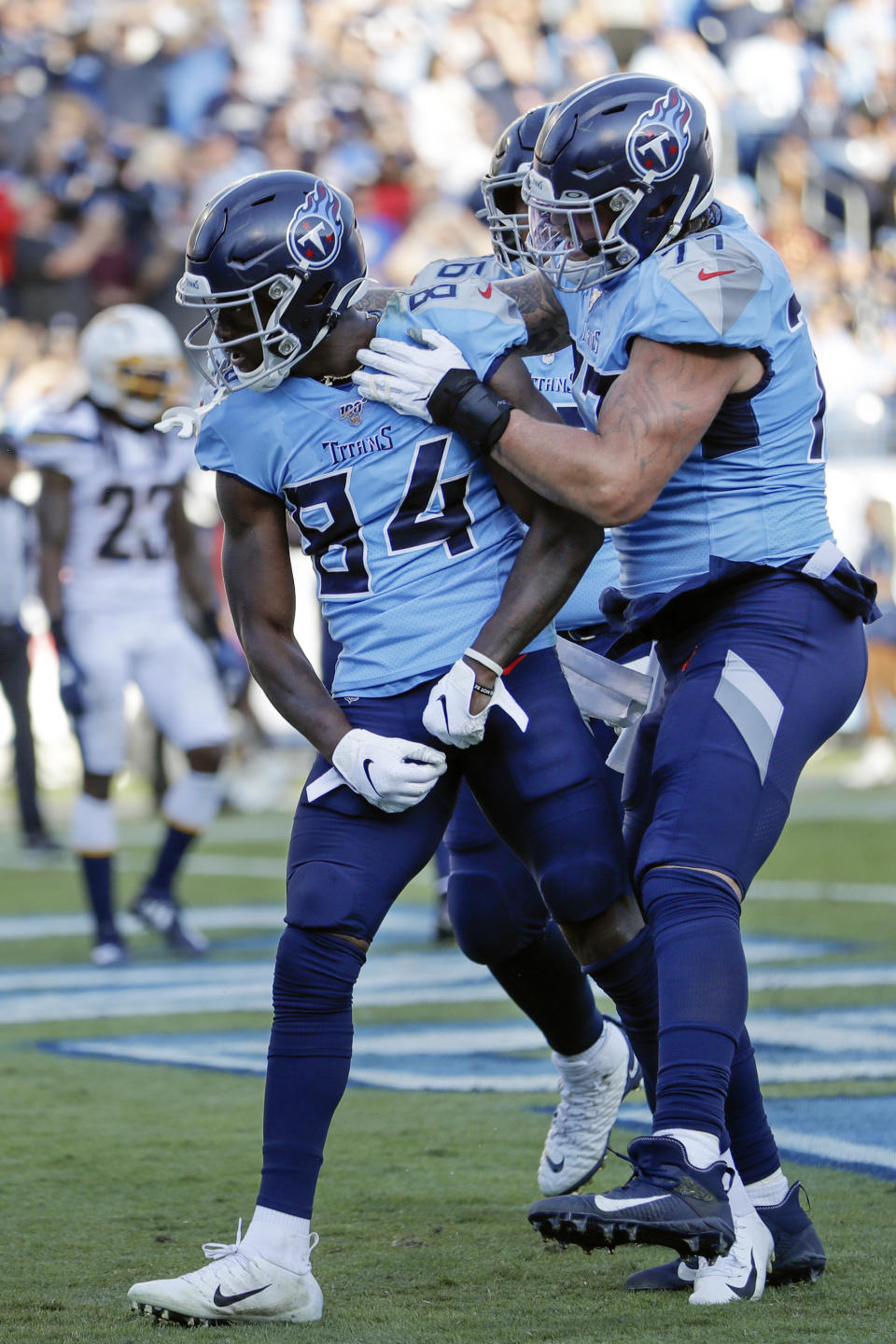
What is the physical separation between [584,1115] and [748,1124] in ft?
2.41

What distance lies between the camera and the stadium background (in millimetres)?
3699

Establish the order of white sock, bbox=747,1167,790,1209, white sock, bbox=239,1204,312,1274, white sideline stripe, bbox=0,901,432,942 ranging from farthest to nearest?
1. white sideline stripe, bbox=0,901,432,942
2. white sock, bbox=747,1167,790,1209
3. white sock, bbox=239,1204,312,1274

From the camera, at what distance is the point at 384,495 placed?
3.33 metres

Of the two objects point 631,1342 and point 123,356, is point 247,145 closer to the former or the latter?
point 123,356

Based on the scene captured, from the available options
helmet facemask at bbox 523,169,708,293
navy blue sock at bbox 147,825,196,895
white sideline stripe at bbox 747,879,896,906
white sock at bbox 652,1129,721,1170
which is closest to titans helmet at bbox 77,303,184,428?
navy blue sock at bbox 147,825,196,895

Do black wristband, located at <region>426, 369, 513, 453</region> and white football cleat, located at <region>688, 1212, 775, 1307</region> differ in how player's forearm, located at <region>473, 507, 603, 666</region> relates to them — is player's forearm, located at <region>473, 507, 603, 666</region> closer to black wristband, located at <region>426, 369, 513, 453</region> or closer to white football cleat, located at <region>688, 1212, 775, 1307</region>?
black wristband, located at <region>426, 369, 513, 453</region>

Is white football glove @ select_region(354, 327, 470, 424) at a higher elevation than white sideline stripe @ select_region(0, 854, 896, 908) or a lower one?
higher

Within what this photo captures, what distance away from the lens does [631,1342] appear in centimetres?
284

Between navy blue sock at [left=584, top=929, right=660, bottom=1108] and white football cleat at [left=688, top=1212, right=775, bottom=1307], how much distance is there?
12.3 inches

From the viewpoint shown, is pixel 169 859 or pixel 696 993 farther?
pixel 169 859

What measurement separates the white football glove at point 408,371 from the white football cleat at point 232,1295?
1391 millimetres

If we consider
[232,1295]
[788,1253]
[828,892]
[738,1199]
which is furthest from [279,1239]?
[828,892]

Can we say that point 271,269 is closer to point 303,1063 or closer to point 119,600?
point 303,1063

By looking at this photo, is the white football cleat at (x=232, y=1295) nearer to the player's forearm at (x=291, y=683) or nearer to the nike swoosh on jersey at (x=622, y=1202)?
the nike swoosh on jersey at (x=622, y=1202)
